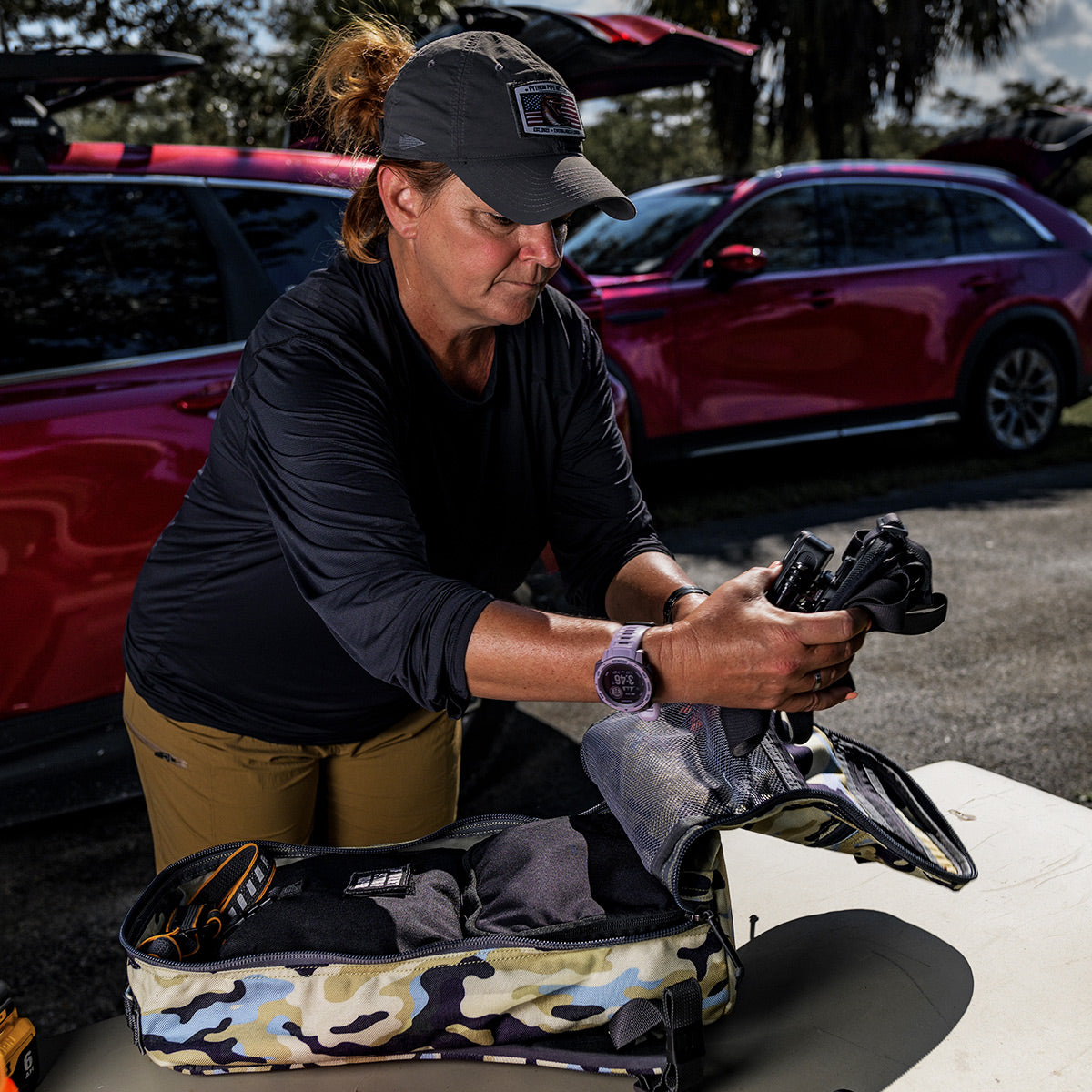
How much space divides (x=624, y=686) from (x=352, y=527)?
365 millimetres

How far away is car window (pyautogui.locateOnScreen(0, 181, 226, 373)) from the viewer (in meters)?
2.87

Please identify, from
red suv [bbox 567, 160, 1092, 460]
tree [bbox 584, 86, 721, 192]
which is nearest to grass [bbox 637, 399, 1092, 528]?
red suv [bbox 567, 160, 1092, 460]

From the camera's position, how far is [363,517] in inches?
54.4

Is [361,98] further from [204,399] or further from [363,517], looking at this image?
[204,399]

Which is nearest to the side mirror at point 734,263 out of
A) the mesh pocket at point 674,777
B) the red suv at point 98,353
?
the red suv at point 98,353

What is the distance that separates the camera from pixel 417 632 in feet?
4.42

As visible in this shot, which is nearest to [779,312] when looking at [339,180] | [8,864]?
[339,180]

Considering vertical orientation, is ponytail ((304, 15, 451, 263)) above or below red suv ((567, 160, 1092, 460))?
above

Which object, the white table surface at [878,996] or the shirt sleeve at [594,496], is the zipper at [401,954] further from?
the shirt sleeve at [594,496]

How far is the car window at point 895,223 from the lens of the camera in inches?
258

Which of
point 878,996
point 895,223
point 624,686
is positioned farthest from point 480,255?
point 895,223

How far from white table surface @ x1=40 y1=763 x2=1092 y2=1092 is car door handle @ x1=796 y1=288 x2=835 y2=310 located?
4.74m

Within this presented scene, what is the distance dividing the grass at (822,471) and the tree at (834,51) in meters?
7.00

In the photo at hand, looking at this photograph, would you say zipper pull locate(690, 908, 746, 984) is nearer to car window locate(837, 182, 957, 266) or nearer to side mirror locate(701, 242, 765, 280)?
side mirror locate(701, 242, 765, 280)
